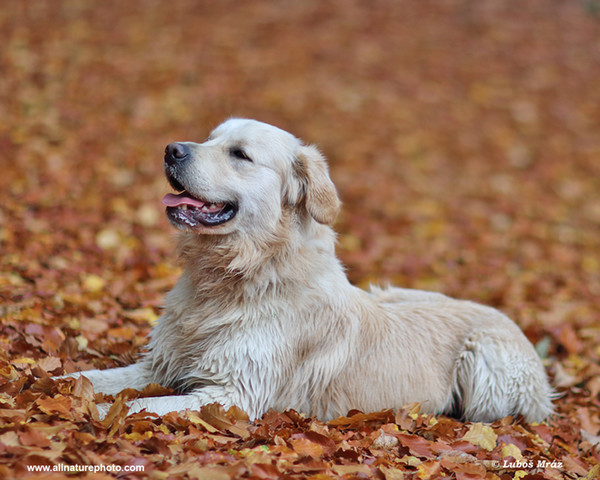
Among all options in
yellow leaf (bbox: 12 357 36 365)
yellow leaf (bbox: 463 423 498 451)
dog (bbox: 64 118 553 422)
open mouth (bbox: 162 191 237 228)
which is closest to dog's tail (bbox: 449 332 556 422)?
dog (bbox: 64 118 553 422)

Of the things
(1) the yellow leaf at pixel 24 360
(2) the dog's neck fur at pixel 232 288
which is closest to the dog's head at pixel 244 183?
(2) the dog's neck fur at pixel 232 288

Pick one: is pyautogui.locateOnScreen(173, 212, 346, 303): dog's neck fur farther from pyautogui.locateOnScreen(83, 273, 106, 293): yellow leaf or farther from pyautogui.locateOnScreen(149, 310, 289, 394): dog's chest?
pyautogui.locateOnScreen(83, 273, 106, 293): yellow leaf

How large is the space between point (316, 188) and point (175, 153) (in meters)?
0.90

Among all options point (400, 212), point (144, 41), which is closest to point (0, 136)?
point (144, 41)

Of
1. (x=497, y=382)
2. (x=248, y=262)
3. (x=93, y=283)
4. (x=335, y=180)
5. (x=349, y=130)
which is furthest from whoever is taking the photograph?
(x=349, y=130)

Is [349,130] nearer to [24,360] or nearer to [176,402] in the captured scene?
[24,360]

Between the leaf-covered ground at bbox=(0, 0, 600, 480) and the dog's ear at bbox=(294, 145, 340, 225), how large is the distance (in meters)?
1.28

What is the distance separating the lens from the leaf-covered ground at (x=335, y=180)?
361cm

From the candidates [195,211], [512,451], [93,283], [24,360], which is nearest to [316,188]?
[195,211]

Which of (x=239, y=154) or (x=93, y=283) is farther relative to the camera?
(x=93, y=283)

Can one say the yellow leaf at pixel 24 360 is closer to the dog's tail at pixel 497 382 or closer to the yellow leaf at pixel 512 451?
the dog's tail at pixel 497 382

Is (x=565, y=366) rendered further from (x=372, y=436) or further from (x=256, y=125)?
(x=256, y=125)

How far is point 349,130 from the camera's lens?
1221 cm

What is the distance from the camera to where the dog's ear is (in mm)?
4078
